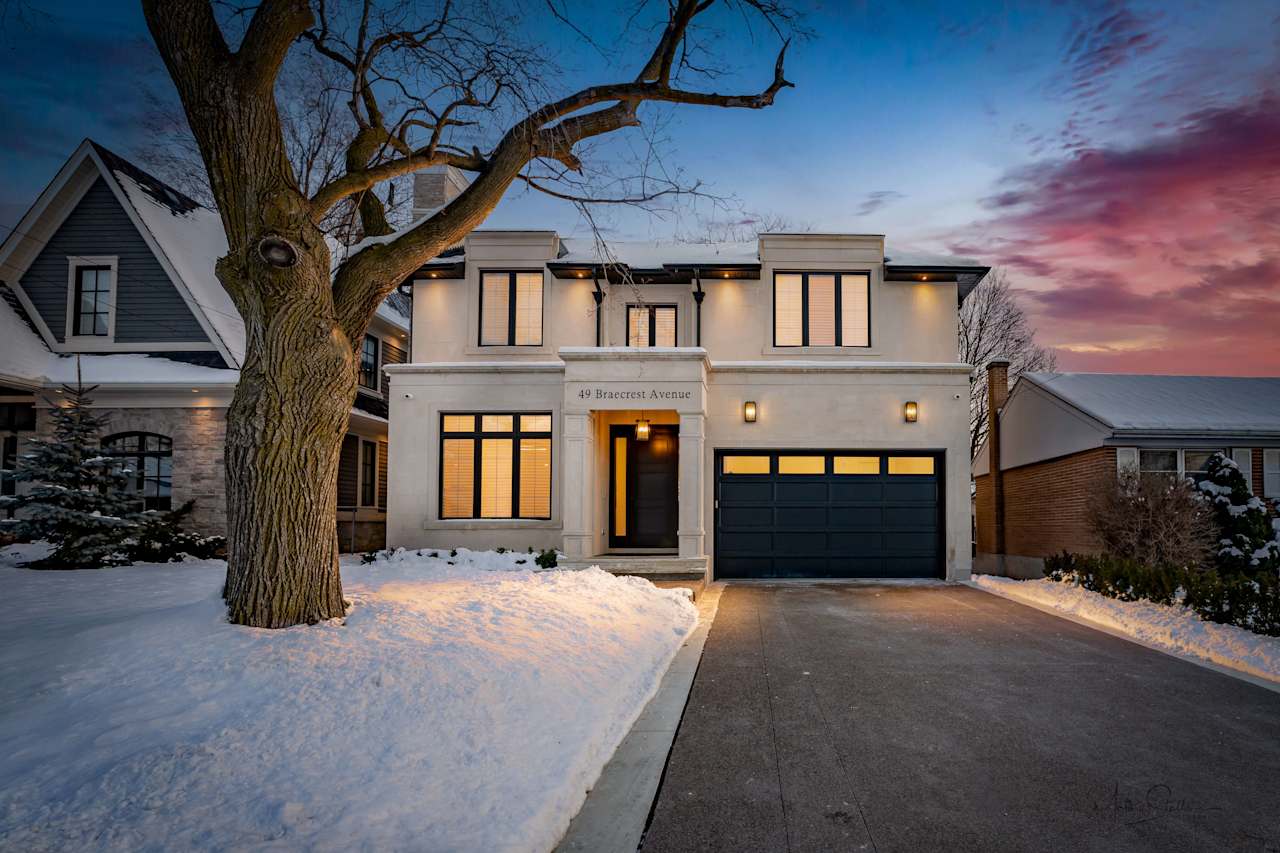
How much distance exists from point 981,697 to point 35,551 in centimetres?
1503

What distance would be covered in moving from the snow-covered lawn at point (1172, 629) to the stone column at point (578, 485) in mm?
7372

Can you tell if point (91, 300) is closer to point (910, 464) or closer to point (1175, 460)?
point (910, 464)

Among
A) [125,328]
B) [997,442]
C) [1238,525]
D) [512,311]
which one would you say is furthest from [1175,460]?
[125,328]

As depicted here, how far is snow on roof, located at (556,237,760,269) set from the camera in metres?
15.4

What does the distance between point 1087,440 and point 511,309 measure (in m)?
12.3

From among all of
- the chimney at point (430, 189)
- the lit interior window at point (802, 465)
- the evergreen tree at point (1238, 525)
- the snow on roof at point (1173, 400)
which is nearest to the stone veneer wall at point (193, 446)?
the chimney at point (430, 189)

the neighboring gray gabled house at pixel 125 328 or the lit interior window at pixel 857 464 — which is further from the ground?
the neighboring gray gabled house at pixel 125 328

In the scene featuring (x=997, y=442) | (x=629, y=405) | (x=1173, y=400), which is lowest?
(x=997, y=442)

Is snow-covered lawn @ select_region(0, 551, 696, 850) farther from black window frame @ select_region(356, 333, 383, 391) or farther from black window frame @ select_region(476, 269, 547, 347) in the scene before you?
black window frame @ select_region(356, 333, 383, 391)

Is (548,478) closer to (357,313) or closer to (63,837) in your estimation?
(357,313)

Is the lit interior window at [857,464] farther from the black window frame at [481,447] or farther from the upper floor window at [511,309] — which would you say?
the upper floor window at [511,309]

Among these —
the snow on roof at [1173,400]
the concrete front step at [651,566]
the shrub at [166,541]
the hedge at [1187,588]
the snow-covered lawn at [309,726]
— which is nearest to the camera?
the snow-covered lawn at [309,726]

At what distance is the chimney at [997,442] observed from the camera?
780 inches

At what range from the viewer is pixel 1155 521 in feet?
38.8
